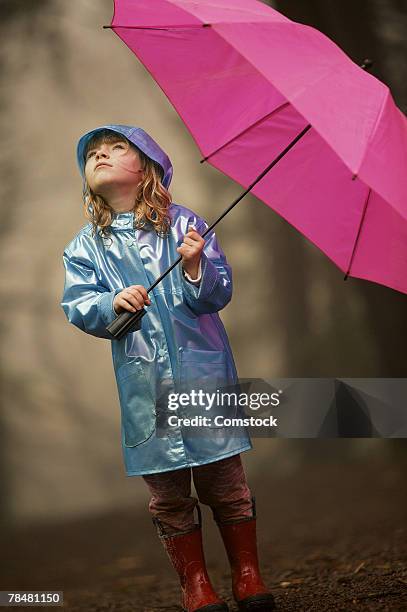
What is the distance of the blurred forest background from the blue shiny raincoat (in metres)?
1.01

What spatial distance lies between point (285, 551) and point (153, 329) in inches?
40.3

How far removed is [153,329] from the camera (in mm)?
1917

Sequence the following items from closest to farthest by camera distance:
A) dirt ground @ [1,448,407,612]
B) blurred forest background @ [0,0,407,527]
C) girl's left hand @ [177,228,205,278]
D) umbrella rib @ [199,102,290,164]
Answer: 1. girl's left hand @ [177,228,205,278]
2. umbrella rib @ [199,102,290,164]
3. dirt ground @ [1,448,407,612]
4. blurred forest background @ [0,0,407,527]

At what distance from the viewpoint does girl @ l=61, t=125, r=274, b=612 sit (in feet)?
6.15

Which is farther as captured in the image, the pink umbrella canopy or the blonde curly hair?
the blonde curly hair

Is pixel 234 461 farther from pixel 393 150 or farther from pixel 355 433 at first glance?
pixel 393 150

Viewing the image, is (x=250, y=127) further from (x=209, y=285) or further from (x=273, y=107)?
(x=209, y=285)

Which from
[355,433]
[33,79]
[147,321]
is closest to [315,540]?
[355,433]

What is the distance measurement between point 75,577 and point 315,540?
69 centimetres

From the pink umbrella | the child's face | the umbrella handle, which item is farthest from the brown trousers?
the child's face

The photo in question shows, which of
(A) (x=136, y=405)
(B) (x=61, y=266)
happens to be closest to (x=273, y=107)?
(A) (x=136, y=405)

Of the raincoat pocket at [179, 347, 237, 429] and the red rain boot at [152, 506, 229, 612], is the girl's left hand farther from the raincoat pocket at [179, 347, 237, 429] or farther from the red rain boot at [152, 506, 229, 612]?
the red rain boot at [152, 506, 229, 612]

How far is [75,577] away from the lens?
8.05 ft

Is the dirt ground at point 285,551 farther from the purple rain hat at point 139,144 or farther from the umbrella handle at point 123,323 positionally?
the purple rain hat at point 139,144
